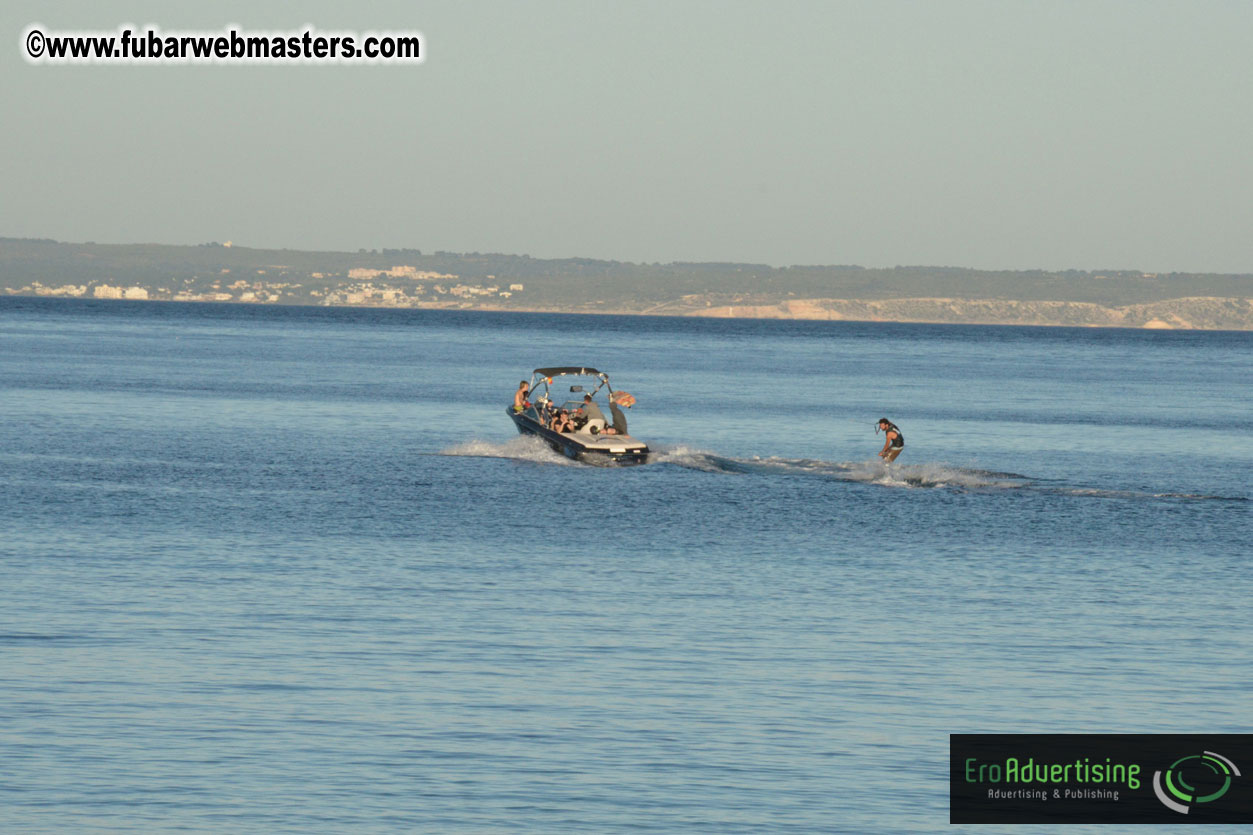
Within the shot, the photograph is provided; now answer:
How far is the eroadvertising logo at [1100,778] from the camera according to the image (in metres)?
14.5

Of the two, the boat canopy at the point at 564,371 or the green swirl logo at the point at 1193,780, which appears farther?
the boat canopy at the point at 564,371

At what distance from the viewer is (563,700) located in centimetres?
1750

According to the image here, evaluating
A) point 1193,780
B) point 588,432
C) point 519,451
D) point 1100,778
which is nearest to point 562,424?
point 588,432

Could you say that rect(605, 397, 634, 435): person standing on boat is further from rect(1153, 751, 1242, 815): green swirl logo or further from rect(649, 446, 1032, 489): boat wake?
rect(1153, 751, 1242, 815): green swirl logo

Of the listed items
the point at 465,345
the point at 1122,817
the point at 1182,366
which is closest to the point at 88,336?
the point at 465,345

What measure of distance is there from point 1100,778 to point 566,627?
800 centimetres

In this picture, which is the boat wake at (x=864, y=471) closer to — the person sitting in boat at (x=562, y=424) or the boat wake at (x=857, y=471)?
the boat wake at (x=857, y=471)

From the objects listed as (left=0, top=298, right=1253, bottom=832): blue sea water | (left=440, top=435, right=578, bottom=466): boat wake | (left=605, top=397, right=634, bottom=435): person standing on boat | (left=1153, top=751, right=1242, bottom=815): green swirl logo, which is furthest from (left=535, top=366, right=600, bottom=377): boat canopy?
(left=1153, top=751, right=1242, bottom=815): green swirl logo

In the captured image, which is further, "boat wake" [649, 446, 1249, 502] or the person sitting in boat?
the person sitting in boat

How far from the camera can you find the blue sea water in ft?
48.3

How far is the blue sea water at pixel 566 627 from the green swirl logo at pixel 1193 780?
3.18 ft

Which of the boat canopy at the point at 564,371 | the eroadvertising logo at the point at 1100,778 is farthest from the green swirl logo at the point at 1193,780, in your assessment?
the boat canopy at the point at 564,371

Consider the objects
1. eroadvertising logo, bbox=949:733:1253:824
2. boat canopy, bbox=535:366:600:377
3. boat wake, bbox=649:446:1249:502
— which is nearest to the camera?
eroadvertising logo, bbox=949:733:1253:824

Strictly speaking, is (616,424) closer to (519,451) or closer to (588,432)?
(588,432)
